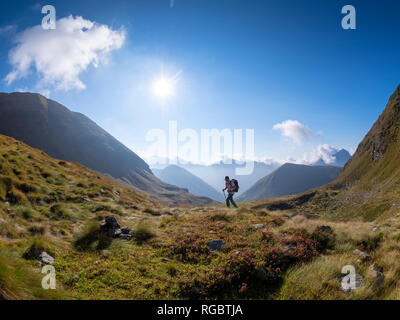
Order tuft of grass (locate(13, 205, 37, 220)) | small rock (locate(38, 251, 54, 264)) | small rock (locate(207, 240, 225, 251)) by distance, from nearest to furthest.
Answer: small rock (locate(38, 251, 54, 264)), small rock (locate(207, 240, 225, 251)), tuft of grass (locate(13, 205, 37, 220))

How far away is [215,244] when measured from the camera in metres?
9.62

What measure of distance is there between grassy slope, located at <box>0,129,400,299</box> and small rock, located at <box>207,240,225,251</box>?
0.95 feet

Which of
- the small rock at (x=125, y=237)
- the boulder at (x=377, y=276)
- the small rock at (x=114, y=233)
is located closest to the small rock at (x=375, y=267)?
the boulder at (x=377, y=276)

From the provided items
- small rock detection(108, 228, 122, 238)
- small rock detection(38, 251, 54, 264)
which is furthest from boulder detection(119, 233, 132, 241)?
small rock detection(38, 251, 54, 264)

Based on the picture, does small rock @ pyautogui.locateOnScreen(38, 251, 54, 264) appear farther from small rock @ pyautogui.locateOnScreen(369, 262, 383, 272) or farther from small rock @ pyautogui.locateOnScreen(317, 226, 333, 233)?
small rock @ pyautogui.locateOnScreen(317, 226, 333, 233)

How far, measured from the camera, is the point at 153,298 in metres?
6.09

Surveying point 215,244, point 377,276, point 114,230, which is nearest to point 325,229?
point 377,276

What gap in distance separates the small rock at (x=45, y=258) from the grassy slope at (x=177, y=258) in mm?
240

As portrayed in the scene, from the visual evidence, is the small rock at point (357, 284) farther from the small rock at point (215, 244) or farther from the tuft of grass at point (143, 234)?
the tuft of grass at point (143, 234)

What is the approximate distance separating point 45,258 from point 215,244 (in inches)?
266

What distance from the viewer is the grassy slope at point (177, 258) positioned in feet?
19.5

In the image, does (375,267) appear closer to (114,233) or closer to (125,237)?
(125,237)

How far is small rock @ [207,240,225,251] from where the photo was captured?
928 cm
